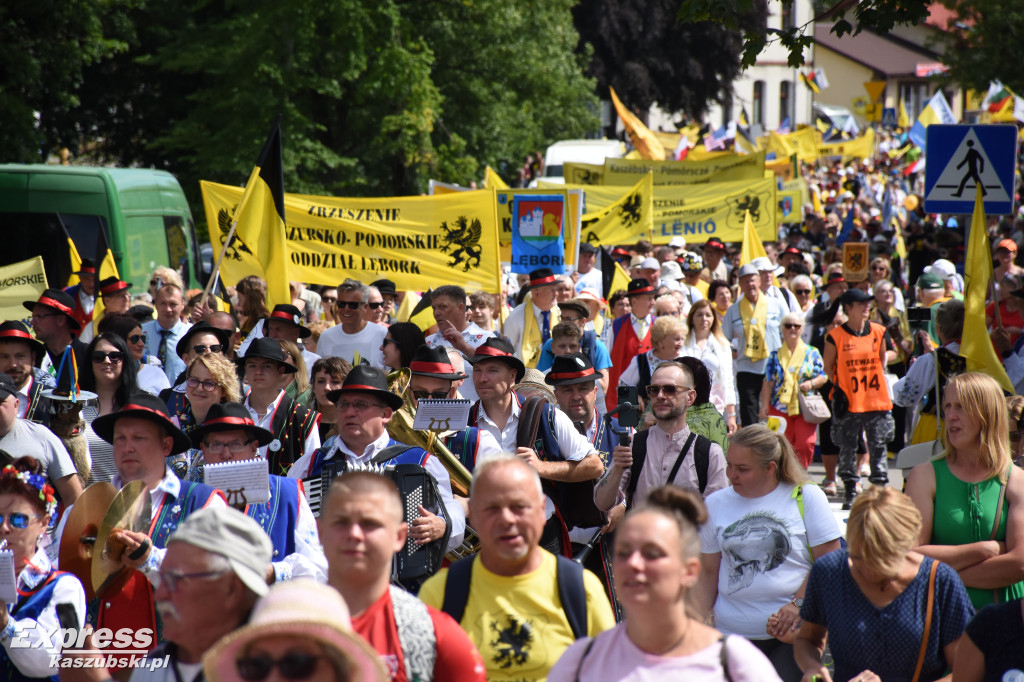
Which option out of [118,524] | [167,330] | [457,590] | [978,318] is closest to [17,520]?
[118,524]

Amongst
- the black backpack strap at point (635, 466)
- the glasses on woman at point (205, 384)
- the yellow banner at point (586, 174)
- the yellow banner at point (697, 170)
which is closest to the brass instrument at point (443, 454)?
the black backpack strap at point (635, 466)

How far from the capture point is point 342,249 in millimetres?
11016

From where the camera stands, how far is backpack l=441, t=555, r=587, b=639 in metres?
3.64

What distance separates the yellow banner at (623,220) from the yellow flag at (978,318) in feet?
27.4

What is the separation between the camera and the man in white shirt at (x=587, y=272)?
44.7 ft

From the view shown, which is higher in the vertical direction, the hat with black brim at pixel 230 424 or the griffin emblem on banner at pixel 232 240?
the griffin emblem on banner at pixel 232 240

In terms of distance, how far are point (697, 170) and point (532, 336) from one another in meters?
10.6

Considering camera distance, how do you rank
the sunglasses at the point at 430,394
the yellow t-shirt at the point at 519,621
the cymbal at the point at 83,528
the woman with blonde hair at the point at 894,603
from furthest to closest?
the sunglasses at the point at 430,394 → the cymbal at the point at 83,528 → the woman with blonde hair at the point at 894,603 → the yellow t-shirt at the point at 519,621

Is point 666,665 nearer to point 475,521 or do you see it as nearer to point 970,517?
point 475,521

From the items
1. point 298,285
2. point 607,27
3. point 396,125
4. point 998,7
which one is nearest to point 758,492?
point 298,285

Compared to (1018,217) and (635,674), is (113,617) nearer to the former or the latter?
(635,674)

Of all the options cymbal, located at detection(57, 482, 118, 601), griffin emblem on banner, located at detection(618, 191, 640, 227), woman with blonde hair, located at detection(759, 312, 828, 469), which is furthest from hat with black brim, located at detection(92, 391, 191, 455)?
griffin emblem on banner, located at detection(618, 191, 640, 227)

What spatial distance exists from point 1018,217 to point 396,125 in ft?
40.9

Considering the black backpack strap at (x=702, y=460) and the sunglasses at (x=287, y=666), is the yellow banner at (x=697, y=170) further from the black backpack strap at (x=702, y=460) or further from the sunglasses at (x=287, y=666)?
the sunglasses at (x=287, y=666)
